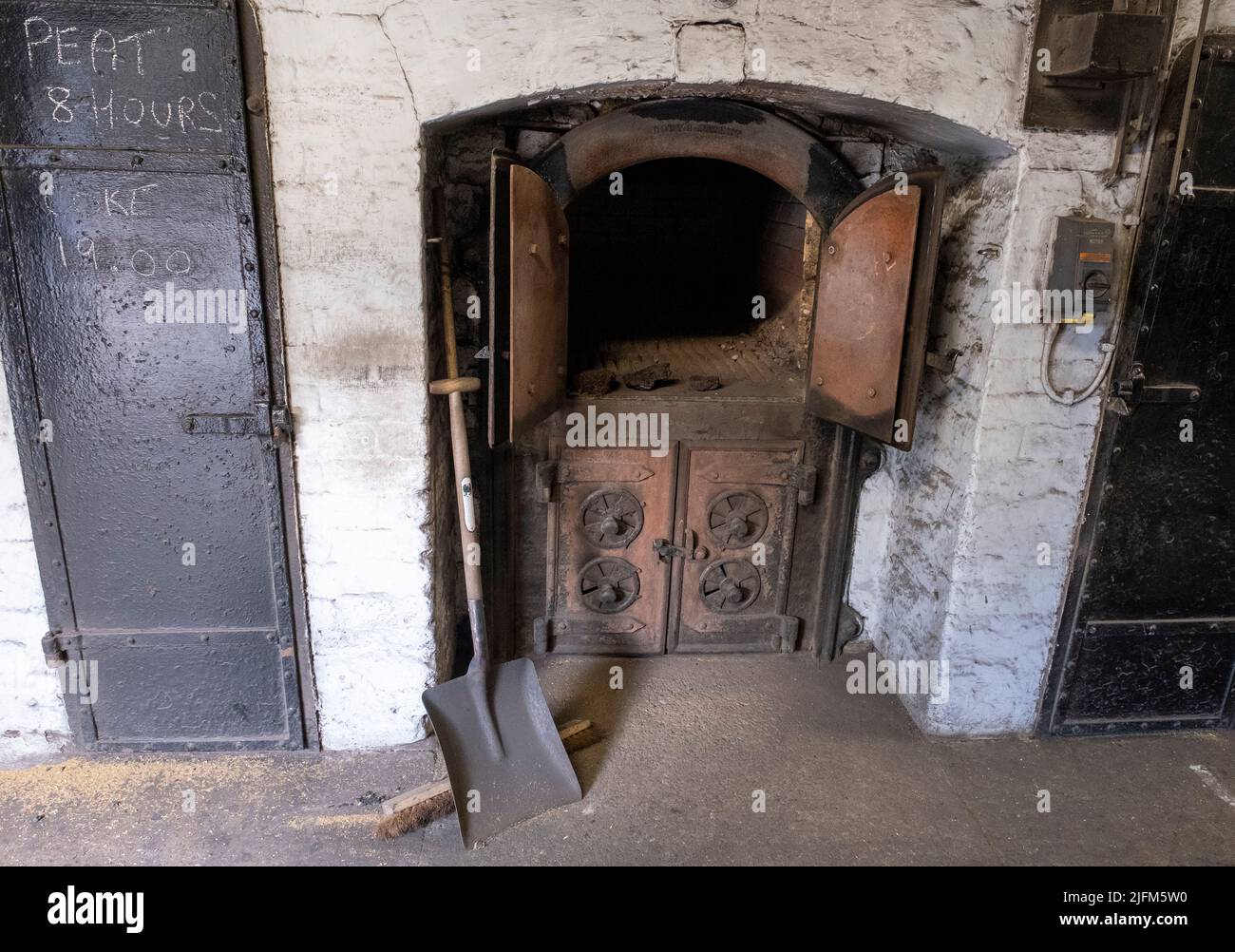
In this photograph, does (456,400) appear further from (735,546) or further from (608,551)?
(735,546)

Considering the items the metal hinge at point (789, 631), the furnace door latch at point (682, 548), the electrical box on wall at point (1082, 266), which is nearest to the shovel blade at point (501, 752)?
the furnace door latch at point (682, 548)

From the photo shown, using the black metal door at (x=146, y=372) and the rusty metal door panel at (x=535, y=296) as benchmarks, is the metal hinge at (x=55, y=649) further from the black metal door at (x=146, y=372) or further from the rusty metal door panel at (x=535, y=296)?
the rusty metal door panel at (x=535, y=296)

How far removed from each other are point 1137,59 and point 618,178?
1711 millimetres

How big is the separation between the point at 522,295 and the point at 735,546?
1431 mm

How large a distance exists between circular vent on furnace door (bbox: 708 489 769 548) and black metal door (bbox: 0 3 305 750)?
162 cm

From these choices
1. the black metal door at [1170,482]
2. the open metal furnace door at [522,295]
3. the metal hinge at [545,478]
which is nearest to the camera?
the open metal furnace door at [522,295]

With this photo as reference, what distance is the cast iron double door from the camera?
3.38m

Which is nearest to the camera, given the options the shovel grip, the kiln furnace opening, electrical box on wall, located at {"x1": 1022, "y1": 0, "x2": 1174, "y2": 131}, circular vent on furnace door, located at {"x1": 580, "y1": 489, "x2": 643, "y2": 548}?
electrical box on wall, located at {"x1": 1022, "y1": 0, "x2": 1174, "y2": 131}

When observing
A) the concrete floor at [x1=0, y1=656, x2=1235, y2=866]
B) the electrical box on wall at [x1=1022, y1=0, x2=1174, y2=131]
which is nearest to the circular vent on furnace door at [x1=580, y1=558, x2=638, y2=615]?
the concrete floor at [x1=0, y1=656, x2=1235, y2=866]

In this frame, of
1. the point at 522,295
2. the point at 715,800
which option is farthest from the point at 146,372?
the point at 715,800

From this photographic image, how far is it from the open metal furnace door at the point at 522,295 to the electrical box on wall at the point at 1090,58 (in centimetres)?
149

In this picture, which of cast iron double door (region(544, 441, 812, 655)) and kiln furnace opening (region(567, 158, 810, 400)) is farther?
kiln furnace opening (region(567, 158, 810, 400))

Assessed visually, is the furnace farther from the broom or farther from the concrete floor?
the broom

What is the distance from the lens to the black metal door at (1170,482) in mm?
2654
